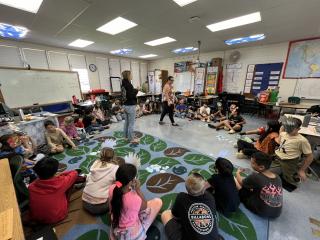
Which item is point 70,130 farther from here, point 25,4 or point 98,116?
point 25,4

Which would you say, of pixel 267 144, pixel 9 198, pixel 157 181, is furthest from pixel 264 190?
pixel 9 198

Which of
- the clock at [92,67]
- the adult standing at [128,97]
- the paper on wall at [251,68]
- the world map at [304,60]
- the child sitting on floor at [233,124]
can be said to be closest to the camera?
the adult standing at [128,97]

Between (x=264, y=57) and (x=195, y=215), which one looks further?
(x=264, y=57)

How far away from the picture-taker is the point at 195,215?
1.06 metres

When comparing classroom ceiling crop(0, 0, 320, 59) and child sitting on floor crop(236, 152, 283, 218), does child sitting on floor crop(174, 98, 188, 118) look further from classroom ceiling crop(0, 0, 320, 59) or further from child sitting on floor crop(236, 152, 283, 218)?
child sitting on floor crop(236, 152, 283, 218)

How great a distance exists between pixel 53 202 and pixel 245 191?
1.97m

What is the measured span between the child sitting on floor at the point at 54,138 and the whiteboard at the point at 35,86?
2.16 meters

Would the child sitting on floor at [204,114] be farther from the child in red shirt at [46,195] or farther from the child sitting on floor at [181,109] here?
the child in red shirt at [46,195]

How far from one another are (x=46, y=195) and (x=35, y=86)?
4.62 metres

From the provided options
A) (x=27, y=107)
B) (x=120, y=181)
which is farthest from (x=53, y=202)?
(x=27, y=107)

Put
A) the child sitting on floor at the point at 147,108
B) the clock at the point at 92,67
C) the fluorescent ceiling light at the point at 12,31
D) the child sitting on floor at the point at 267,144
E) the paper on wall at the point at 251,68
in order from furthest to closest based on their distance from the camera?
1. the clock at the point at 92,67
2. the child sitting on floor at the point at 147,108
3. the paper on wall at the point at 251,68
4. the fluorescent ceiling light at the point at 12,31
5. the child sitting on floor at the point at 267,144

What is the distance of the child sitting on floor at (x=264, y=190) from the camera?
1419 mm

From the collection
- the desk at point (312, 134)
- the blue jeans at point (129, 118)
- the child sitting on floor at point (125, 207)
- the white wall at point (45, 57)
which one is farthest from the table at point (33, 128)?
the desk at point (312, 134)

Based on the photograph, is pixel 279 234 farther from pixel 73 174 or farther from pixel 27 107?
pixel 27 107
